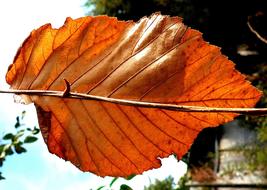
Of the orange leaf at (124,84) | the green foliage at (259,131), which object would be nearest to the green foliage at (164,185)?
the green foliage at (259,131)

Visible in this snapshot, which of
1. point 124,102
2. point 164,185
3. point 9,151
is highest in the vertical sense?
point 164,185

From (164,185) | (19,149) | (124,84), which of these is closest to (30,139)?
(19,149)

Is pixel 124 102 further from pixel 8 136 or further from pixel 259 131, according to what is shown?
pixel 259 131

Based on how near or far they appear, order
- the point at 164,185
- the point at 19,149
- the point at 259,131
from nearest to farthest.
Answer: the point at 19,149, the point at 259,131, the point at 164,185

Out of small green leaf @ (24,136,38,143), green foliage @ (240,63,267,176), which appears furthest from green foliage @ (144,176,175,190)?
small green leaf @ (24,136,38,143)

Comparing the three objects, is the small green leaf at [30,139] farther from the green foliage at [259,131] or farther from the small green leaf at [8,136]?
the green foliage at [259,131]

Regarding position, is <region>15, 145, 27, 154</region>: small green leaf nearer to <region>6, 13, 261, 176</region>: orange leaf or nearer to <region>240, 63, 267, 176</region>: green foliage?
<region>6, 13, 261, 176</region>: orange leaf

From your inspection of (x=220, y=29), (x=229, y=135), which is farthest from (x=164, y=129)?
(x=220, y=29)

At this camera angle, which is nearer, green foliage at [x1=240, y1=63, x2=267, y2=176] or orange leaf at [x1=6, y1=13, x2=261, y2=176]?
orange leaf at [x1=6, y1=13, x2=261, y2=176]

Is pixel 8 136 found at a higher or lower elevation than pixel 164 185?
lower

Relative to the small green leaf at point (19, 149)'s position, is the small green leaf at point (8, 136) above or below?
above
